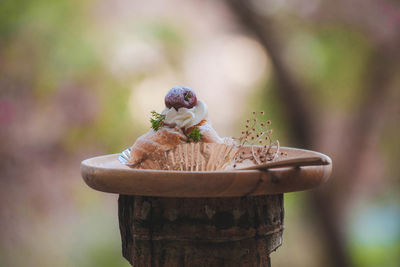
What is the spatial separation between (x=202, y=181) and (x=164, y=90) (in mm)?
3287

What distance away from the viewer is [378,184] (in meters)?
5.33

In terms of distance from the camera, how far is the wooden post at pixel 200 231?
1360 mm

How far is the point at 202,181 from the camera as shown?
123 centimetres

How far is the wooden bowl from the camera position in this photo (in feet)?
4.03

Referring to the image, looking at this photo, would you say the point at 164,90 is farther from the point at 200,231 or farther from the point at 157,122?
the point at 200,231

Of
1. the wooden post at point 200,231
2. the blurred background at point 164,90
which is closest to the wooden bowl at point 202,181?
the wooden post at point 200,231

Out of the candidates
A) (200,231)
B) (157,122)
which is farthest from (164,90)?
(200,231)

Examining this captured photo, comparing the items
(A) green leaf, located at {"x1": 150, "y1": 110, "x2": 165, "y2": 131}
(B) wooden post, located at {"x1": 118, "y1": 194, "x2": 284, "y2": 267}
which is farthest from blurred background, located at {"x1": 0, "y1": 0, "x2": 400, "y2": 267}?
(B) wooden post, located at {"x1": 118, "y1": 194, "x2": 284, "y2": 267}

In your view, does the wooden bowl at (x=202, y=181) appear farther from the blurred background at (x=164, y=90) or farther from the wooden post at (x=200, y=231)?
the blurred background at (x=164, y=90)

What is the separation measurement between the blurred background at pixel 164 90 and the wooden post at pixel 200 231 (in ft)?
7.49

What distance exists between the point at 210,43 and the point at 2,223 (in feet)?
8.21

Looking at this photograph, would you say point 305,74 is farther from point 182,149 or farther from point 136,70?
point 182,149

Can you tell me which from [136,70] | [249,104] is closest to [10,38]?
[136,70]

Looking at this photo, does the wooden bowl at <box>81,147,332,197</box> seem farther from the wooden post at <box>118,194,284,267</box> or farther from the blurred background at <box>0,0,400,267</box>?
the blurred background at <box>0,0,400,267</box>
